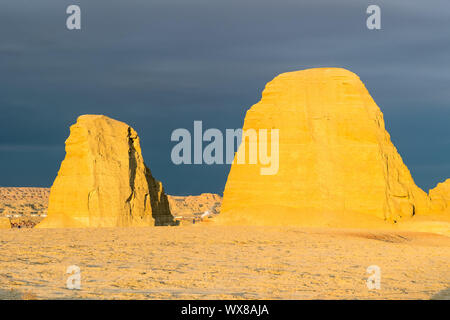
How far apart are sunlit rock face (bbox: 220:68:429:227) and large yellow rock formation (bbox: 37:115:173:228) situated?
7.64m

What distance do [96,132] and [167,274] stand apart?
31214mm

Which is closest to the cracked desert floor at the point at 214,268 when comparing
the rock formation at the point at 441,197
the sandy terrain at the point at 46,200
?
the rock formation at the point at 441,197

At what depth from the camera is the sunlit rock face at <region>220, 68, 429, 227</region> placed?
37938 mm

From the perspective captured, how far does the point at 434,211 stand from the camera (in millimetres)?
46000

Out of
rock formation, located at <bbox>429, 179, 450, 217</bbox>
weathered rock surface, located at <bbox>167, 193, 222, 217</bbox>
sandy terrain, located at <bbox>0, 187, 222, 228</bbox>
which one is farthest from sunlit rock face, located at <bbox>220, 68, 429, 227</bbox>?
weathered rock surface, located at <bbox>167, 193, 222, 217</bbox>

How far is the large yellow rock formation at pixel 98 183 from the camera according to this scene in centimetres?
4138

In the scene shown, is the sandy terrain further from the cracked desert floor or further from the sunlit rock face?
the cracked desert floor

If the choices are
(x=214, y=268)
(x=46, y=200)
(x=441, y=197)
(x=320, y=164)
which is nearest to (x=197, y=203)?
(x=46, y=200)

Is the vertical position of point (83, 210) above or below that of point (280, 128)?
below

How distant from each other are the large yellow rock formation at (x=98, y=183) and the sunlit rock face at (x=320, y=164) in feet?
25.1

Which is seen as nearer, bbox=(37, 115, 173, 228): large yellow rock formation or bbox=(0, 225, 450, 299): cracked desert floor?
bbox=(0, 225, 450, 299): cracked desert floor

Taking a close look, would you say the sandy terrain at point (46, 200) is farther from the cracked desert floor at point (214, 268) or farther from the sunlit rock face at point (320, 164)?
the cracked desert floor at point (214, 268)
